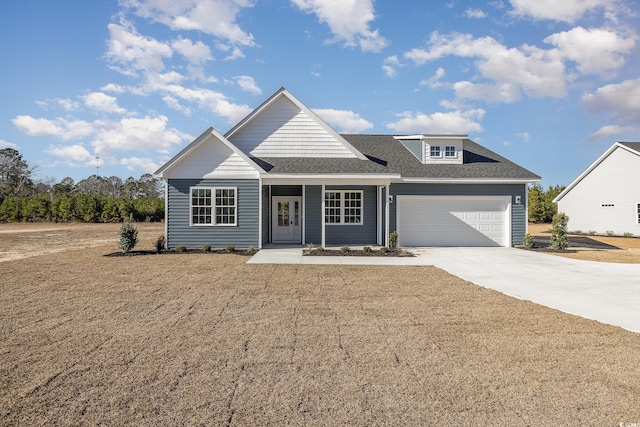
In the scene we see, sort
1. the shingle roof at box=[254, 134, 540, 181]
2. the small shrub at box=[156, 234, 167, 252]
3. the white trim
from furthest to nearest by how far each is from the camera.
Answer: the shingle roof at box=[254, 134, 540, 181], the white trim, the small shrub at box=[156, 234, 167, 252]

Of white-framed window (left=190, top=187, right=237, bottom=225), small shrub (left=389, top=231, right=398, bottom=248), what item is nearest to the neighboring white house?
small shrub (left=389, top=231, right=398, bottom=248)

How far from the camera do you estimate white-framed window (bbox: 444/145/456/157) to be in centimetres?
1845

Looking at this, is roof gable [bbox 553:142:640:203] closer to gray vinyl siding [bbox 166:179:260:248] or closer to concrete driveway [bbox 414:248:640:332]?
concrete driveway [bbox 414:248:640:332]

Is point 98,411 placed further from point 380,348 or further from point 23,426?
point 380,348

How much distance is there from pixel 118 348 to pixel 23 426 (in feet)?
5.59

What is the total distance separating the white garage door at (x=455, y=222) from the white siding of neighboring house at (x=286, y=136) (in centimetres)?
413

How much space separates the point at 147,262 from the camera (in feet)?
40.7

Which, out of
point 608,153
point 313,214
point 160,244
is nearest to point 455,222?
point 313,214

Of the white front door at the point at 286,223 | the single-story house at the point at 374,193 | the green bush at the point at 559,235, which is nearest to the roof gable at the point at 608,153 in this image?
the single-story house at the point at 374,193

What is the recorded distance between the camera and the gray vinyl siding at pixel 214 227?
15.5 metres

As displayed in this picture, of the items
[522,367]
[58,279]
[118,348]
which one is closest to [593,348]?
[522,367]

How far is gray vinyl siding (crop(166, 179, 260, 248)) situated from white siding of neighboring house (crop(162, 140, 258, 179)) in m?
0.25

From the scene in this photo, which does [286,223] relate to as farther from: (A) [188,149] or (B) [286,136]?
(A) [188,149]

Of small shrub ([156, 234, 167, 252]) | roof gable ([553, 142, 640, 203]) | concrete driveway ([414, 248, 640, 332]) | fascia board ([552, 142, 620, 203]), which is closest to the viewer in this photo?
concrete driveway ([414, 248, 640, 332])
